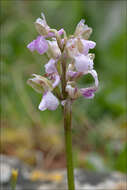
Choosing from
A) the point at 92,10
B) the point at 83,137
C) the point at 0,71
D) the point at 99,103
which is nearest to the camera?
the point at 83,137

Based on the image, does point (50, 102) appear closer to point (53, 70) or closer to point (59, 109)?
point (53, 70)

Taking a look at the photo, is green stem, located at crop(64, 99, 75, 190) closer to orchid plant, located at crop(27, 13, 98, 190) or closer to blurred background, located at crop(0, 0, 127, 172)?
orchid plant, located at crop(27, 13, 98, 190)

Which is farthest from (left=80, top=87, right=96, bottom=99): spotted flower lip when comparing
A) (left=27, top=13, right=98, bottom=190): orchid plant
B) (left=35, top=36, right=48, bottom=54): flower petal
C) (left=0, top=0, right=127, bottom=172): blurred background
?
(left=0, top=0, right=127, bottom=172): blurred background

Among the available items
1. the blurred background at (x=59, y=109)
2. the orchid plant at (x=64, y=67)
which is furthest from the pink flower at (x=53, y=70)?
the blurred background at (x=59, y=109)

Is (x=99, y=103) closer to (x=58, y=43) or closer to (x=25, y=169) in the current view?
(x=25, y=169)

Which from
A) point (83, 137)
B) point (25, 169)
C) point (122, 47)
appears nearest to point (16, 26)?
point (122, 47)

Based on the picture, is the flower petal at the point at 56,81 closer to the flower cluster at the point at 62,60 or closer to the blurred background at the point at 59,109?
the flower cluster at the point at 62,60

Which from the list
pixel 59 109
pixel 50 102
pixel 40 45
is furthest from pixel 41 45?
pixel 59 109

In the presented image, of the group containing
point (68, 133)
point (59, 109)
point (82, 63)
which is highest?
point (59, 109)
